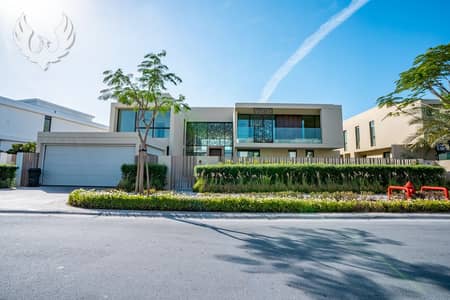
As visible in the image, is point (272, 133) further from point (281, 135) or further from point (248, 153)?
point (248, 153)

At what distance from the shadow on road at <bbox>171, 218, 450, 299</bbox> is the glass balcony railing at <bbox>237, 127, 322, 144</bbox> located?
12842 millimetres

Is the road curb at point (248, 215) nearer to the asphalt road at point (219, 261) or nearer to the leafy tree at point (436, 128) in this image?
the asphalt road at point (219, 261)

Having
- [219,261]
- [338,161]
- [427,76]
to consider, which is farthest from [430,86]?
[219,261]

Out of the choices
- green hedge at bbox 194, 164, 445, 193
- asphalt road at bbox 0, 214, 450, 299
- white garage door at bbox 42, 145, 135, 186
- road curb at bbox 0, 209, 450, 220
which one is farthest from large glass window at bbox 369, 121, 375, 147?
white garage door at bbox 42, 145, 135, 186

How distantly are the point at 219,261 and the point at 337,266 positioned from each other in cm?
166

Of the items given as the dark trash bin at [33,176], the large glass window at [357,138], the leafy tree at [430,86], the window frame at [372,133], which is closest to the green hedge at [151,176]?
the dark trash bin at [33,176]

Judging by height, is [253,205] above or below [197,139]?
below

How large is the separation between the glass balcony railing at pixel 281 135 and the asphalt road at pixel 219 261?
12.1 meters

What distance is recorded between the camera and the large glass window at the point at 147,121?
17844 millimetres

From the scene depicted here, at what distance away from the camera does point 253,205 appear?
6.68 metres

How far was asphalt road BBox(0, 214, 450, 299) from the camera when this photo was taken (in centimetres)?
235

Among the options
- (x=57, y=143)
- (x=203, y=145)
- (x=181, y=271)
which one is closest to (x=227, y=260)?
(x=181, y=271)

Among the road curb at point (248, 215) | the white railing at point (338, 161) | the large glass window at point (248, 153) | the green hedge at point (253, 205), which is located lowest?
the road curb at point (248, 215)

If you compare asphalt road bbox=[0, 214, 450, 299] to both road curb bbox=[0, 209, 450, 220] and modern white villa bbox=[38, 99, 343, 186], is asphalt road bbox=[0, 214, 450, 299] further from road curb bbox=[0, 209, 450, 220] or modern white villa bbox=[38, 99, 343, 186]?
modern white villa bbox=[38, 99, 343, 186]
